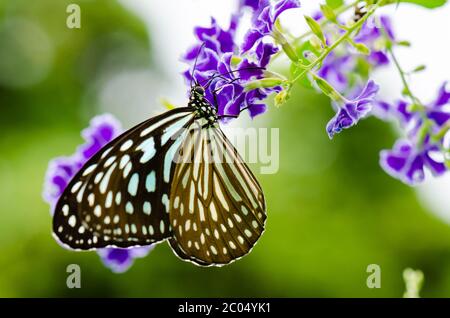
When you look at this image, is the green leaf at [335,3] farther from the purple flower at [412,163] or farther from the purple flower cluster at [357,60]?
the purple flower at [412,163]

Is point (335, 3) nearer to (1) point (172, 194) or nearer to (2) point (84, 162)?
(1) point (172, 194)

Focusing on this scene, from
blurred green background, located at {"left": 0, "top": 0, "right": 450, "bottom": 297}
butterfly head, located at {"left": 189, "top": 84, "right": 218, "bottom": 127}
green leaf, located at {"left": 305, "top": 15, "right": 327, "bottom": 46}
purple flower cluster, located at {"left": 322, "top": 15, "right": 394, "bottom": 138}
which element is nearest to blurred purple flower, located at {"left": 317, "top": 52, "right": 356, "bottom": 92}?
purple flower cluster, located at {"left": 322, "top": 15, "right": 394, "bottom": 138}

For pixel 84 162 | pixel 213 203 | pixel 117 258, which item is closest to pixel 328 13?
pixel 213 203

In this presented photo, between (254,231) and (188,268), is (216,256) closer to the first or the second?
(254,231)

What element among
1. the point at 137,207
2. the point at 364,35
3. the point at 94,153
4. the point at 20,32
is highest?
the point at 20,32
